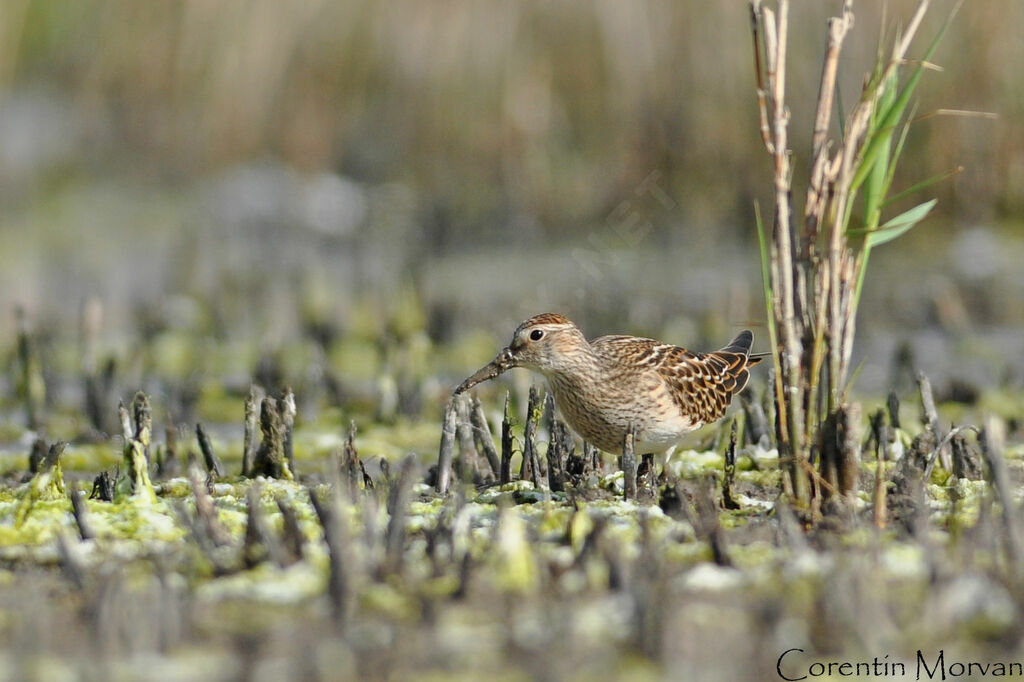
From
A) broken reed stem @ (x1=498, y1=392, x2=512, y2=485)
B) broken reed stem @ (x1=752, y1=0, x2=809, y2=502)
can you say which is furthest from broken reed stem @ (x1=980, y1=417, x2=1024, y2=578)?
broken reed stem @ (x1=498, y1=392, x2=512, y2=485)

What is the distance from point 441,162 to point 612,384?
7822mm

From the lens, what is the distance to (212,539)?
4.34 metres

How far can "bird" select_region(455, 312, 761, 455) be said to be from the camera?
614 cm

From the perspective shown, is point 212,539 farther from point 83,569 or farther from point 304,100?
point 304,100

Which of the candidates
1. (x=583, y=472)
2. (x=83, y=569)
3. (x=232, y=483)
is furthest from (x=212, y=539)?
(x=583, y=472)

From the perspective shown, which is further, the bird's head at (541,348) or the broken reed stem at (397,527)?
the bird's head at (541,348)

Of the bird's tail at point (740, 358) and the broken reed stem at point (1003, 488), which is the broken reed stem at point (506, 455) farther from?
the broken reed stem at point (1003, 488)

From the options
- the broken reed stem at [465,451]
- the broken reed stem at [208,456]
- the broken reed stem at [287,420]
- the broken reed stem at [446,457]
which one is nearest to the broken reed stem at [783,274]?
the broken reed stem at [446,457]

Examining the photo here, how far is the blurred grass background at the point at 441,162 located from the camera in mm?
10969

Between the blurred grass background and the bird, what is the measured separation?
9.57 feet

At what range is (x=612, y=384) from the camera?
20.4ft

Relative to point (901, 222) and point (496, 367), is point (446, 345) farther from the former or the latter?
point (901, 222)

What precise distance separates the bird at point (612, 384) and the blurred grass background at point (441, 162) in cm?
292

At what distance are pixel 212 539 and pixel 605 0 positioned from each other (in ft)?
31.0
